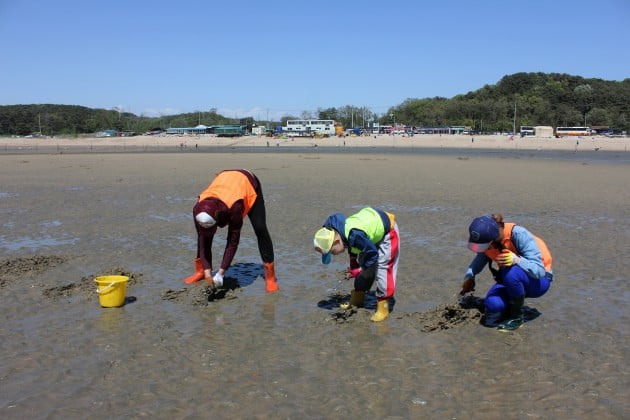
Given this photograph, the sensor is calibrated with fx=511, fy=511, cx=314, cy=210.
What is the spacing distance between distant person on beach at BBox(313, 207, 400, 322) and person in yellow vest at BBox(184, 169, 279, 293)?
3.98 feet

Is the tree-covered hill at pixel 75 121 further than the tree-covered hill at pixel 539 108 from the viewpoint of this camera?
Yes

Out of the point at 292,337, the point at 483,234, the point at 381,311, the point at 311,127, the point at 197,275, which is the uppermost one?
the point at 311,127

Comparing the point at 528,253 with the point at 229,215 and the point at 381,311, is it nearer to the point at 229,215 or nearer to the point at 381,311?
the point at 381,311

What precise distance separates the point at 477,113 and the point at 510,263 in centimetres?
12398

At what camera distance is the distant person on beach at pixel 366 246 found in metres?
5.23

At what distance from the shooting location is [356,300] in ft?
19.4

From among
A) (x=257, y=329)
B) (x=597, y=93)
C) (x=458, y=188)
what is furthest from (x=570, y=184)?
(x=597, y=93)

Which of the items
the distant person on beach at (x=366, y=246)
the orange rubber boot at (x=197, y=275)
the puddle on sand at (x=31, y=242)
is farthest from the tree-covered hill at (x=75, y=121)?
the distant person on beach at (x=366, y=246)

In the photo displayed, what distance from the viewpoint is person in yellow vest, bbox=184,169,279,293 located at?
5.88 metres

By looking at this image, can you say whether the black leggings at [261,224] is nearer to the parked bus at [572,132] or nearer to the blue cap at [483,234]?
the blue cap at [483,234]

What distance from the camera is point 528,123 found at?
389 ft

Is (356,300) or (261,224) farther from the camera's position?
(261,224)

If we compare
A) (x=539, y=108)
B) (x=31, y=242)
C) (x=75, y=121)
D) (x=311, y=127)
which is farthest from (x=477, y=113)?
(x=31, y=242)

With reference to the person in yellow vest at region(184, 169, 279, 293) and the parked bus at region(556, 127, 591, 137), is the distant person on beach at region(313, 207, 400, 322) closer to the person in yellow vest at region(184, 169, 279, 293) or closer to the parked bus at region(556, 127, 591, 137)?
the person in yellow vest at region(184, 169, 279, 293)
